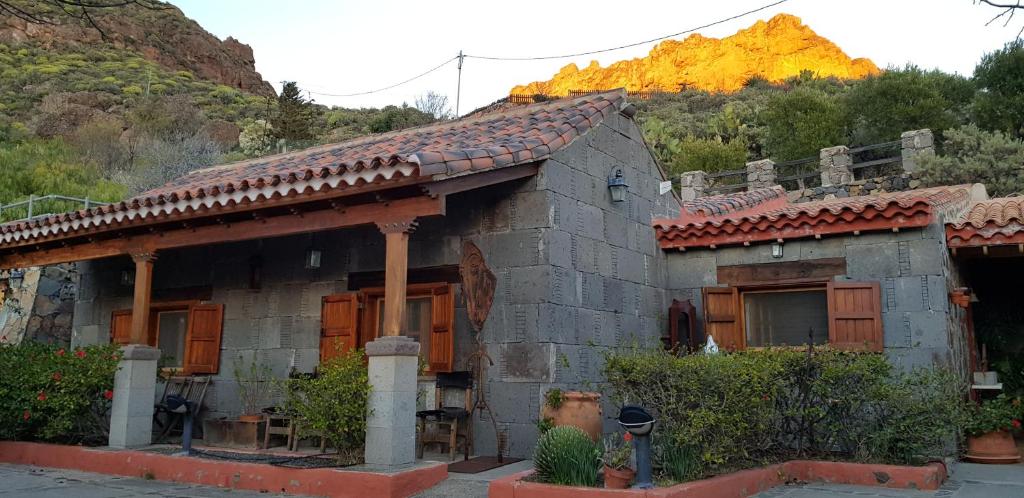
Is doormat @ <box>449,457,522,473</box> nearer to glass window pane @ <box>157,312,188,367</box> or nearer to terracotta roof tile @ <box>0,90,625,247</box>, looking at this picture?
terracotta roof tile @ <box>0,90,625,247</box>

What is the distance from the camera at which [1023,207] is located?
8898 millimetres

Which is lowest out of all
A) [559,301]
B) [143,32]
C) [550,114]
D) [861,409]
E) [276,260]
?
[861,409]

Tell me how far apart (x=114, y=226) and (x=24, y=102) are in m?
35.3

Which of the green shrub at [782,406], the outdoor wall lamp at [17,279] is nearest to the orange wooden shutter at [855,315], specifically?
the green shrub at [782,406]

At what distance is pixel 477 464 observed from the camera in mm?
7410

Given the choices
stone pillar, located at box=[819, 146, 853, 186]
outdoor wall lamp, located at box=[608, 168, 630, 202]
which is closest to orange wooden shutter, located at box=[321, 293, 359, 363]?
outdoor wall lamp, located at box=[608, 168, 630, 202]

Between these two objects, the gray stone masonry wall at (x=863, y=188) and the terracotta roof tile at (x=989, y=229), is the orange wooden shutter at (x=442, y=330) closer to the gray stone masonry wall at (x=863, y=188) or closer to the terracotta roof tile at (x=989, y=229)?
the terracotta roof tile at (x=989, y=229)

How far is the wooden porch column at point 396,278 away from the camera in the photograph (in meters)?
6.82

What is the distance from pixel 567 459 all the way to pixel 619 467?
1.27 ft

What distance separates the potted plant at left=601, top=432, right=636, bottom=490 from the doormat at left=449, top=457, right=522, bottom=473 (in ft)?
5.63

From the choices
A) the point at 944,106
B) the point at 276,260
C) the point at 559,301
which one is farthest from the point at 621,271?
the point at 944,106

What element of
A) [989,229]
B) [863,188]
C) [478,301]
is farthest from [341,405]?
[863,188]

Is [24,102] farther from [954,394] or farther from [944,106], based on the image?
[954,394]

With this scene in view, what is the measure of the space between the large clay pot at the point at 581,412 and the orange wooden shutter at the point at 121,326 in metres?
6.95
